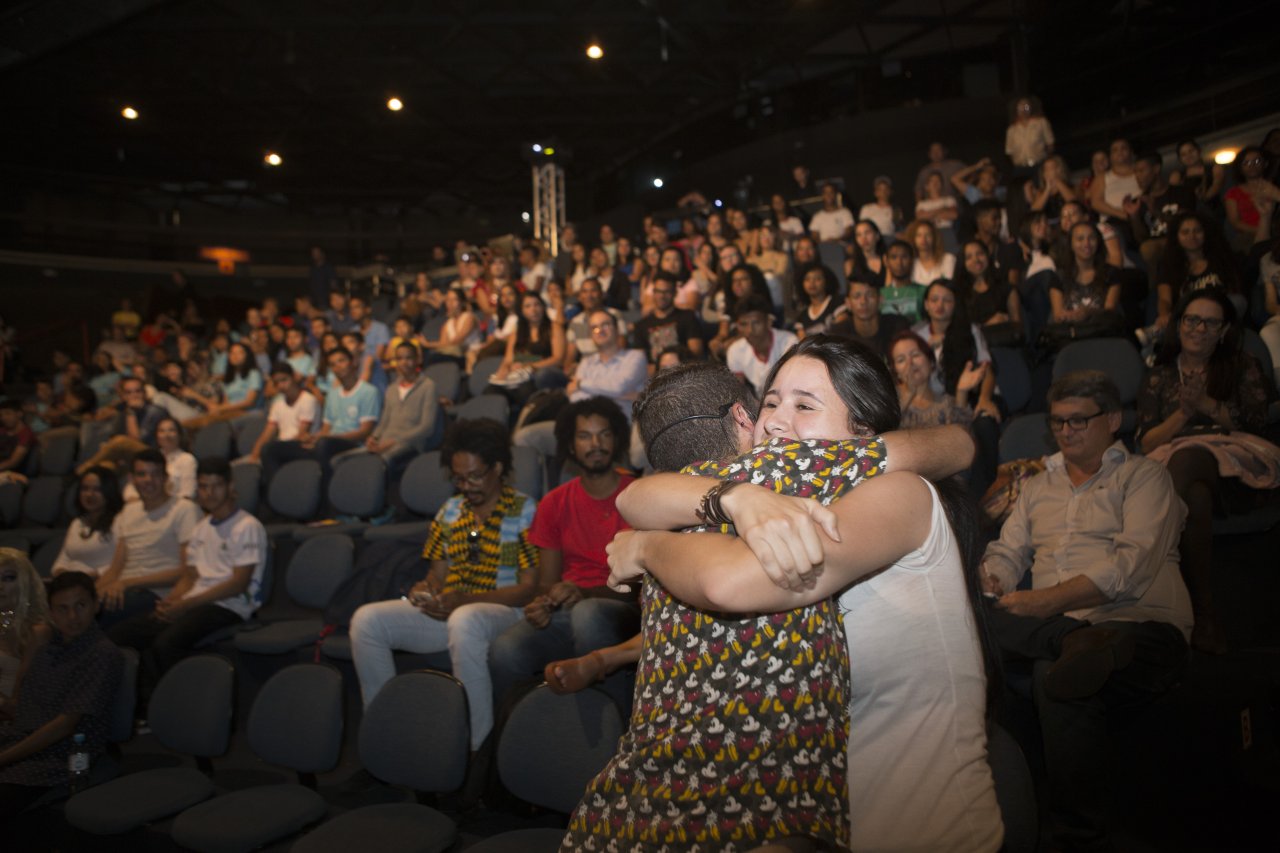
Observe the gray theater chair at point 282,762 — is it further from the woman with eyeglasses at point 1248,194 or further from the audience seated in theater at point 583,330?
the woman with eyeglasses at point 1248,194

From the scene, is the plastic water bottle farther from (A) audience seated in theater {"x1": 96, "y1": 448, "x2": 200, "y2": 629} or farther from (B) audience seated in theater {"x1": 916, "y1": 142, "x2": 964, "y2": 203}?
(B) audience seated in theater {"x1": 916, "y1": 142, "x2": 964, "y2": 203}

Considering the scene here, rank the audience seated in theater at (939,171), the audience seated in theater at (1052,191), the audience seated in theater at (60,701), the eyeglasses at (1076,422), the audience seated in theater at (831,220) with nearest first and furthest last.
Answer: the eyeglasses at (1076,422), the audience seated in theater at (60,701), the audience seated in theater at (1052,191), the audience seated in theater at (939,171), the audience seated in theater at (831,220)

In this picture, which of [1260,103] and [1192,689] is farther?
[1260,103]

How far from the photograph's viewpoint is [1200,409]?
3.10 metres

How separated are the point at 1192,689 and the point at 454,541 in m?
2.65

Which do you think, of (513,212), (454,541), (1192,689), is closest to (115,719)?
(454,541)

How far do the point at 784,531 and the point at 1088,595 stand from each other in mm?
2006

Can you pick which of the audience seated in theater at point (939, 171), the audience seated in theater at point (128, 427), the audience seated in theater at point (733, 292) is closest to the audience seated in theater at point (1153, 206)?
the audience seated in theater at point (939, 171)

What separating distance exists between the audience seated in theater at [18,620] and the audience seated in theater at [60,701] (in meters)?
0.04

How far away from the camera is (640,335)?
6031 mm

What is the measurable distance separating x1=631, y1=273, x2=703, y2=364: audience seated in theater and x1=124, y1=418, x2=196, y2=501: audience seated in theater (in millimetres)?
3182

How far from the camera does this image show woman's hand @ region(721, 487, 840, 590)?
0.87 m

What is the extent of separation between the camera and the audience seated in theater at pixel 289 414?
655 centimetres

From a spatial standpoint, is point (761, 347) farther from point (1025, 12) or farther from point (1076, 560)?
point (1025, 12)
